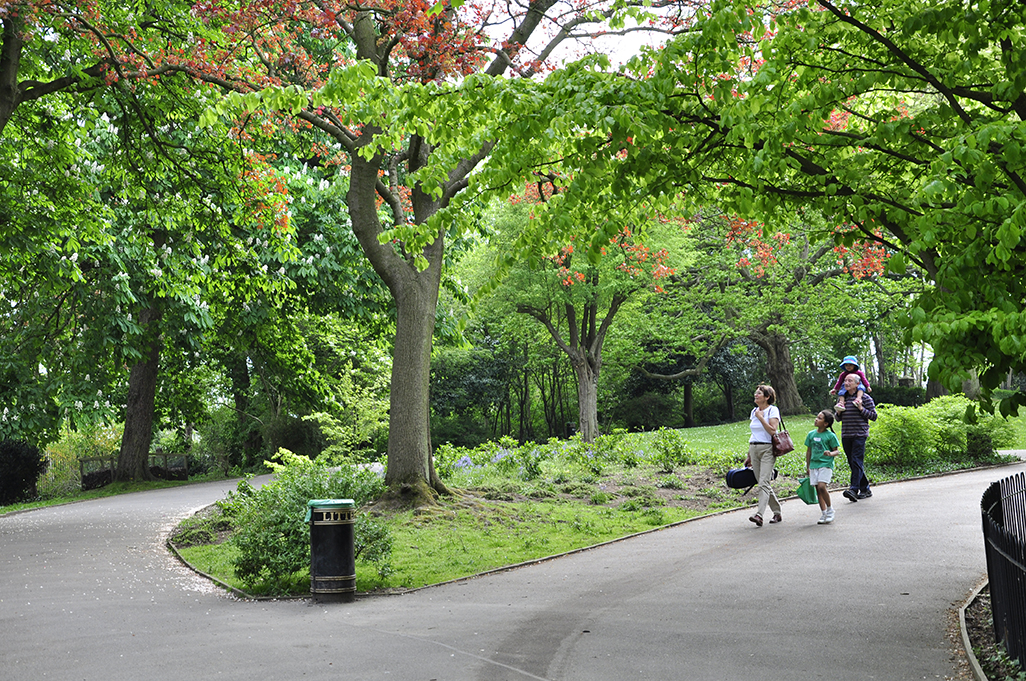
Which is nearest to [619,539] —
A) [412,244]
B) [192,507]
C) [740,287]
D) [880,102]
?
[412,244]

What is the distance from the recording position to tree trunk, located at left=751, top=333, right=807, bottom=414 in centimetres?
3497

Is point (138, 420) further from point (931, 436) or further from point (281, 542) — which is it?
point (931, 436)

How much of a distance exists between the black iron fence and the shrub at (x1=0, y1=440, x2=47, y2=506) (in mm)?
24402

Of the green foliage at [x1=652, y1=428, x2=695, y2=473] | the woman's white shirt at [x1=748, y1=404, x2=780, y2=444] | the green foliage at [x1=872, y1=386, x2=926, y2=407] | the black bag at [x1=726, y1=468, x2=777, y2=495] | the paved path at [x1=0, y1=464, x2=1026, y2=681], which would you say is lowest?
the paved path at [x1=0, y1=464, x2=1026, y2=681]

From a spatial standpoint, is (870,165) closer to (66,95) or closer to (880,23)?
(880,23)

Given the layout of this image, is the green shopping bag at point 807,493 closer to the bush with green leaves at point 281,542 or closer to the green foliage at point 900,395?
the bush with green leaves at point 281,542

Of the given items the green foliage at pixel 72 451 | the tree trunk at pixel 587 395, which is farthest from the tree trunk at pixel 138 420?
the tree trunk at pixel 587 395

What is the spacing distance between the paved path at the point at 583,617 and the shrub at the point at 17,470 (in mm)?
14405

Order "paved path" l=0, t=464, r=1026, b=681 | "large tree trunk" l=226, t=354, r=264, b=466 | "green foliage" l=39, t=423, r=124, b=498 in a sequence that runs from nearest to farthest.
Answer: "paved path" l=0, t=464, r=1026, b=681
"green foliage" l=39, t=423, r=124, b=498
"large tree trunk" l=226, t=354, r=264, b=466

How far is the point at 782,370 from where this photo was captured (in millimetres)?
35312

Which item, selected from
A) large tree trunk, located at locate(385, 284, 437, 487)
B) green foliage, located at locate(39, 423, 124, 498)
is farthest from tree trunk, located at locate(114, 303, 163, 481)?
large tree trunk, located at locate(385, 284, 437, 487)

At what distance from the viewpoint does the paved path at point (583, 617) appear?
5691 millimetres

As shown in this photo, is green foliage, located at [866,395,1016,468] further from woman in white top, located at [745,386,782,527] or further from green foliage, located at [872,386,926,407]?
green foliage, located at [872,386,926,407]

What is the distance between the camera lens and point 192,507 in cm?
1789
